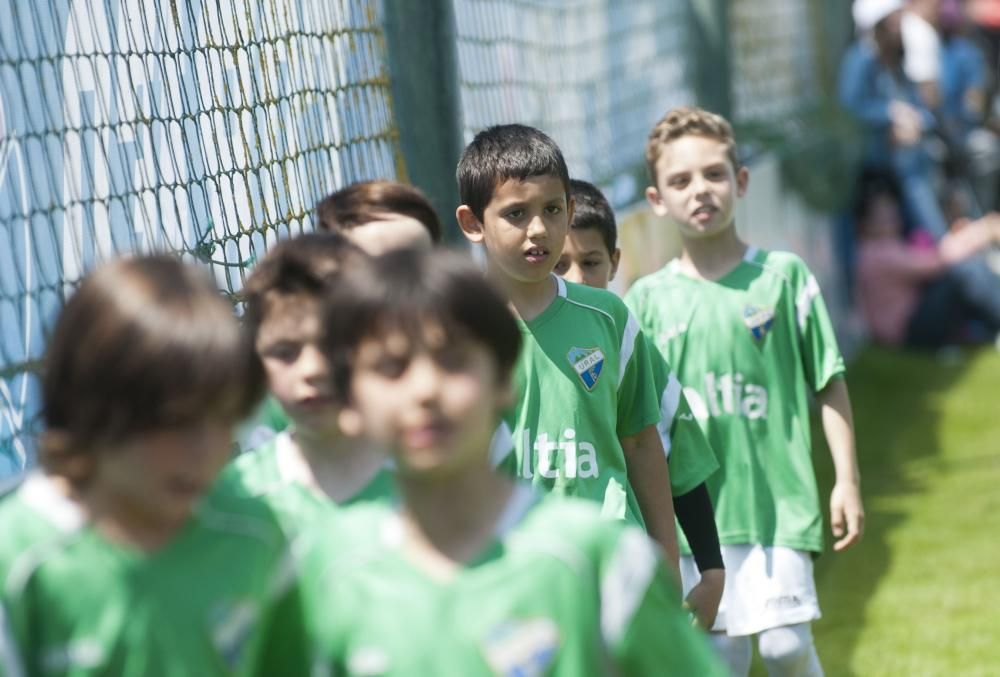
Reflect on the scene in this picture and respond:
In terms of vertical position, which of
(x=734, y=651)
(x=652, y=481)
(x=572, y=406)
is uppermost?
(x=572, y=406)

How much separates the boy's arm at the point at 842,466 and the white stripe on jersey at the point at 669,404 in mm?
733

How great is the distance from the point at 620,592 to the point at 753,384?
262 cm

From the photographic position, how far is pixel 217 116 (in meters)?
3.73

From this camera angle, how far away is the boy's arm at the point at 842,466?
14.8ft

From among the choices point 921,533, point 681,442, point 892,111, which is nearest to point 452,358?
point 681,442

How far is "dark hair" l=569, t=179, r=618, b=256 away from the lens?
441cm

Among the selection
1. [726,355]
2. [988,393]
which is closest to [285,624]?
[726,355]

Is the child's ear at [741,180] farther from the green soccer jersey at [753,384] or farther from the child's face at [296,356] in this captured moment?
the child's face at [296,356]

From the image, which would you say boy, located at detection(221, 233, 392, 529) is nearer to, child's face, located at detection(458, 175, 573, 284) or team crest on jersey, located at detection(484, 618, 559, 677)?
team crest on jersey, located at detection(484, 618, 559, 677)

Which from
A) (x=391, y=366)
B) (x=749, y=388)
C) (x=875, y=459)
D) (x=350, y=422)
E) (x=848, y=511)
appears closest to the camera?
(x=391, y=366)

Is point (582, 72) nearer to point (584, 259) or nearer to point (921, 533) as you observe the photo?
point (921, 533)

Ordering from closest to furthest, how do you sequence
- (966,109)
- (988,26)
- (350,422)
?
1. (350,422)
2. (966,109)
3. (988,26)

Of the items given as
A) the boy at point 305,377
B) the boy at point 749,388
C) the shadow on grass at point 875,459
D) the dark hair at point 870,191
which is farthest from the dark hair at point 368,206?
the dark hair at point 870,191

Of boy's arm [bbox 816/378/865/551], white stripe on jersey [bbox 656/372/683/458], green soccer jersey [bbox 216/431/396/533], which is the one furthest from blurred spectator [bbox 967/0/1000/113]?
green soccer jersey [bbox 216/431/396/533]
